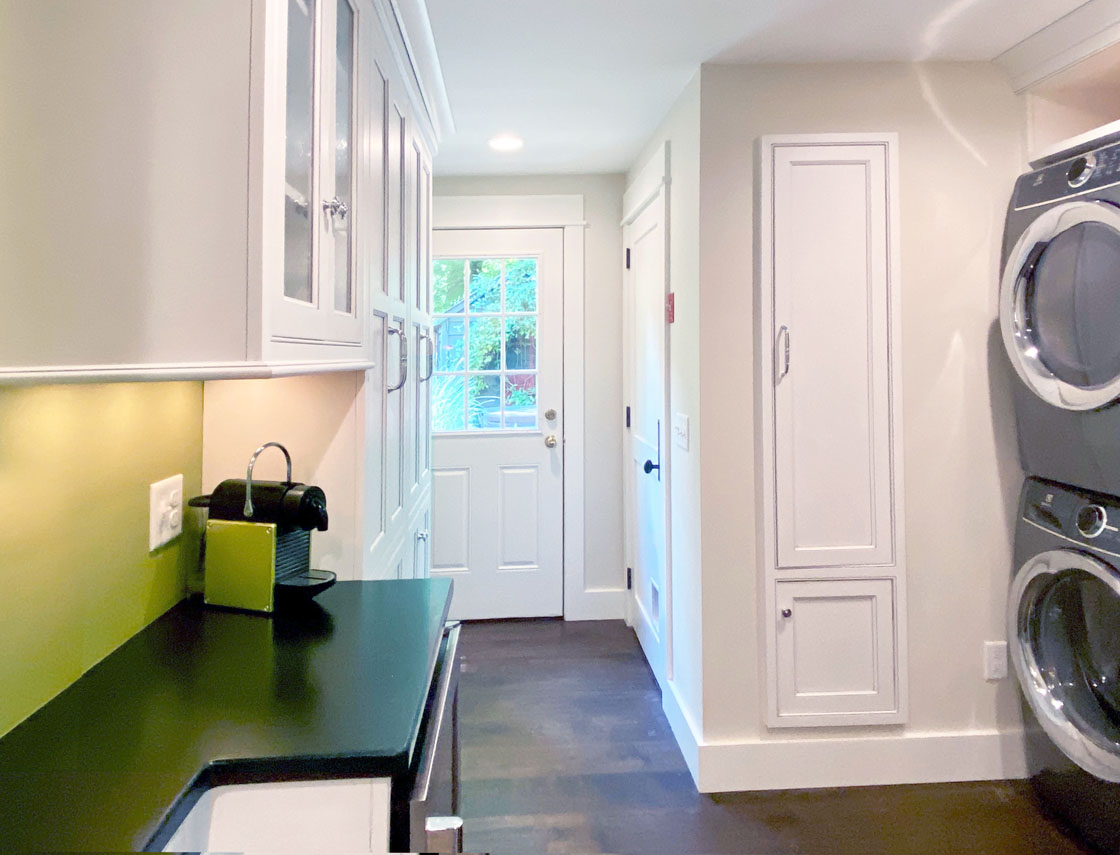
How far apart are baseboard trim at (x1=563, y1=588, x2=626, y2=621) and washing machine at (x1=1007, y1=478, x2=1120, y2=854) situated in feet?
6.07

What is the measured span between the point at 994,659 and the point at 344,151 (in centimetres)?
231

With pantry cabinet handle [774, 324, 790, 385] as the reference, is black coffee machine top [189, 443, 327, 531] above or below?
below

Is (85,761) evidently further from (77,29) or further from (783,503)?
(783,503)

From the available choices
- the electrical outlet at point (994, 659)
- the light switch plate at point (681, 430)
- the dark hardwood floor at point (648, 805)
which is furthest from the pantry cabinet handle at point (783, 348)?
the dark hardwood floor at point (648, 805)

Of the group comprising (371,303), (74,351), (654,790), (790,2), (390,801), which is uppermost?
(790,2)

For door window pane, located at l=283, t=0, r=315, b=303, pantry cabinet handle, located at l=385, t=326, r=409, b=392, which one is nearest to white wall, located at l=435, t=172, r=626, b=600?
pantry cabinet handle, located at l=385, t=326, r=409, b=392

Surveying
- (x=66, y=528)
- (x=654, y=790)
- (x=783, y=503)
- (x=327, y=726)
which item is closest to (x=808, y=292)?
(x=783, y=503)

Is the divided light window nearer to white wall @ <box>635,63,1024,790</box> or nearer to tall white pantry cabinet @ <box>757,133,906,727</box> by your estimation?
white wall @ <box>635,63,1024,790</box>

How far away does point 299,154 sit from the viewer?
105cm

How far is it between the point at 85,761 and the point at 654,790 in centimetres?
169

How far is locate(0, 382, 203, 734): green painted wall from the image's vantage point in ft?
2.98

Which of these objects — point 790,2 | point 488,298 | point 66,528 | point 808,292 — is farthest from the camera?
point 488,298

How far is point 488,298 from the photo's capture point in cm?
353

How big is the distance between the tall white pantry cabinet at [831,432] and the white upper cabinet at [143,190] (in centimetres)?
155
